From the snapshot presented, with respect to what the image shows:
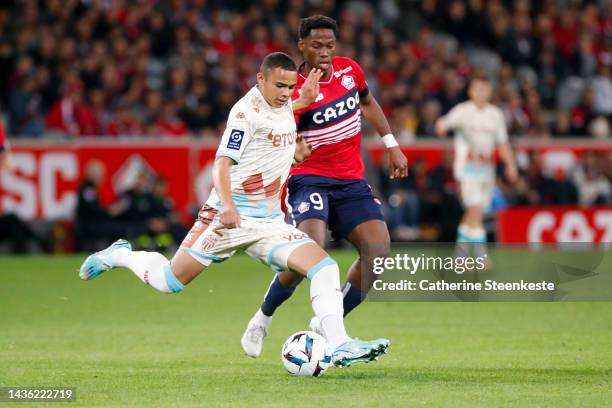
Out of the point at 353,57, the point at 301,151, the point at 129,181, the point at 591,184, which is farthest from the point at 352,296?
the point at 353,57

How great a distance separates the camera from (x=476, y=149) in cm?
1741

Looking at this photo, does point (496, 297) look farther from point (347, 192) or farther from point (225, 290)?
point (347, 192)

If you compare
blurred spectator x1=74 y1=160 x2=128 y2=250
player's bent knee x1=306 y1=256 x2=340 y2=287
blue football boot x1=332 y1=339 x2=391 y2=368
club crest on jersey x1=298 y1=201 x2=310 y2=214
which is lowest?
blurred spectator x1=74 y1=160 x2=128 y2=250

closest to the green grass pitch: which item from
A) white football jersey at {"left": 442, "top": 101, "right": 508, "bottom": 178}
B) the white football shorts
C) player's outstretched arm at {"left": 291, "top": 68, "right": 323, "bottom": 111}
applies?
the white football shorts

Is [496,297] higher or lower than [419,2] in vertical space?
lower

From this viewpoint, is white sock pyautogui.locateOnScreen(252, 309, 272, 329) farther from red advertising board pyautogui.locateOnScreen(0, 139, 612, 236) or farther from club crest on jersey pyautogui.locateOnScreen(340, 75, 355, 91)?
red advertising board pyautogui.locateOnScreen(0, 139, 612, 236)

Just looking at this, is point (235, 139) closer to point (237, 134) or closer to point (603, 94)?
point (237, 134)

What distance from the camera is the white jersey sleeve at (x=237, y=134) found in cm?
816

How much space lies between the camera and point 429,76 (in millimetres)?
23641

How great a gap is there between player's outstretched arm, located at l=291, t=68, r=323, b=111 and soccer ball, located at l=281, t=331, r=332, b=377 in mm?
1826

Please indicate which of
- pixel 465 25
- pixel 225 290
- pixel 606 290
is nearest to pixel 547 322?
pixel 606 290

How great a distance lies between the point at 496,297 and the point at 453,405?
7975 mm

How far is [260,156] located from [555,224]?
12.9m

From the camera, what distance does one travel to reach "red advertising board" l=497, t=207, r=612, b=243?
20422mm
